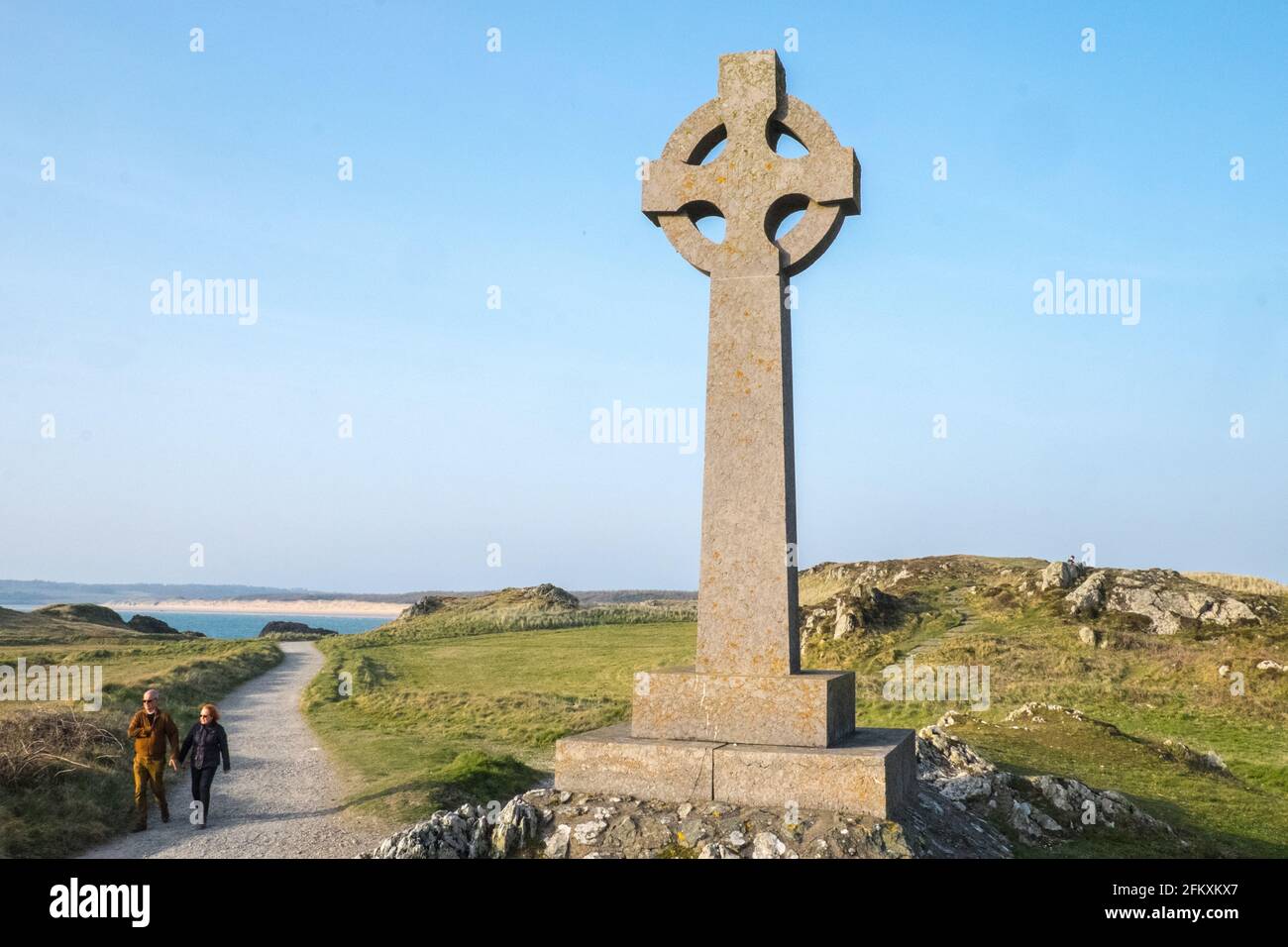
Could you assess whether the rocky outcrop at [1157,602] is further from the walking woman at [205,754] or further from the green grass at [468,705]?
the walking woman at [205,754]

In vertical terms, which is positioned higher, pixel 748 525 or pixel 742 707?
pixel 748 525

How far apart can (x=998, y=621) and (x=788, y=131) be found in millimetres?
27463

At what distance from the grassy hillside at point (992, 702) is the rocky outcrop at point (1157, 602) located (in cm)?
54

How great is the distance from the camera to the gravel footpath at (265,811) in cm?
1174

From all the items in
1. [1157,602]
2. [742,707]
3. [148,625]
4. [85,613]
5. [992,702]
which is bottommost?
[148,625]

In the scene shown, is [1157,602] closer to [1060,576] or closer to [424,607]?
[1060,576]

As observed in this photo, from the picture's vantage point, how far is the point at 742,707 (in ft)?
24.0

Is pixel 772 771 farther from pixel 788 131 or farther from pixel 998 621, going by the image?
pixel 998 621

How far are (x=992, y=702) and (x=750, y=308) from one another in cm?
1782

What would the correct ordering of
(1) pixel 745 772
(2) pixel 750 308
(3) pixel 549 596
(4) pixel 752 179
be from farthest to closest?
(3) pixel 549 596
(4) pixel 752 179
(2) pixel 750 308
(1) pixel 745 772

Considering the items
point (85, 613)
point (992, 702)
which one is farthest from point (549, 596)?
point (992, 702)

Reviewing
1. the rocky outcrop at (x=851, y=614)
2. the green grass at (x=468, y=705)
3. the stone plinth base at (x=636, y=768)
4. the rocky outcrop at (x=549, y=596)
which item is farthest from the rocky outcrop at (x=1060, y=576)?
the rocky outcrop at (x=549, y=596)

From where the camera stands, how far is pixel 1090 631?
28141 mm
